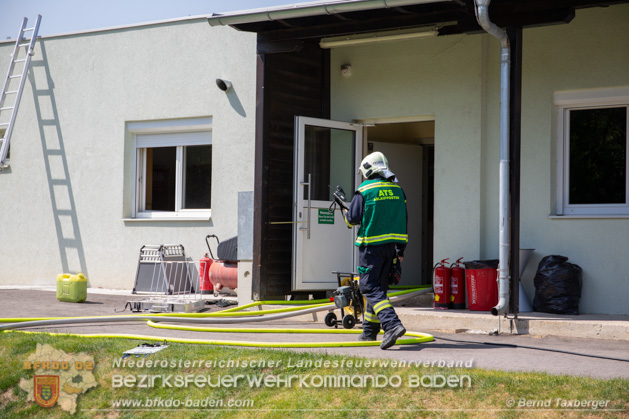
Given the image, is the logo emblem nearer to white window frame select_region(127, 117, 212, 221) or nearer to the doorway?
white window frame select_region(127, 117, 212, 221)

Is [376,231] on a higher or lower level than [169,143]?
lower

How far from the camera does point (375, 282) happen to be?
23.0ft

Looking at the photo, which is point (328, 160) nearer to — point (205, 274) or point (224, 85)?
point (224, 85)

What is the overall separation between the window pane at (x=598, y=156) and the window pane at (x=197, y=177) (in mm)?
5843

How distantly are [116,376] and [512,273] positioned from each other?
176 inches

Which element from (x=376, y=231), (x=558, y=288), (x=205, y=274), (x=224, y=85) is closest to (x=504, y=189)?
(x=558, y=288)

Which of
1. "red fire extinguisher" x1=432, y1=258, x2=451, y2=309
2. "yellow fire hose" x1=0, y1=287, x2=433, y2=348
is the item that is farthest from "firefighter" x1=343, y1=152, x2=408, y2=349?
"red fire extinguisher" x1=432, y1=258, x2=451, y2=309

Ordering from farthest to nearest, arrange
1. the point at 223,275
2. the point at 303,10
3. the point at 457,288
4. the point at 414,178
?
the point at 414,178
the point at 223,275
the point at 457,288
the point at 303,10

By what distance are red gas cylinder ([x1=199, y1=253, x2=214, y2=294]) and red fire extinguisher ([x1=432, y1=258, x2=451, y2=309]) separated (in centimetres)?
389

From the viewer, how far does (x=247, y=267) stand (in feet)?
34.1

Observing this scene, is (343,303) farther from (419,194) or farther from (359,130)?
(419,194)

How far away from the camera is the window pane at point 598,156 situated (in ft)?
31.0

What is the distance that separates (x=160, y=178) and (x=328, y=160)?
3778 mm

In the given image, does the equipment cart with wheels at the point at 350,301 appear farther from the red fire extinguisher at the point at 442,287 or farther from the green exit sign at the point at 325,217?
the green exit sign at the point at 325,217
